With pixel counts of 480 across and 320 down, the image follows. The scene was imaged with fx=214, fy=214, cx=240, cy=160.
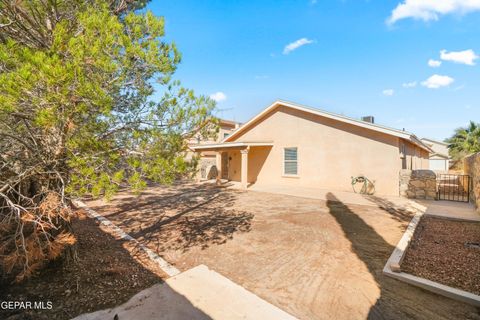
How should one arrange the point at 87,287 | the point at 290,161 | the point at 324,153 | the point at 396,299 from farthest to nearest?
1. the point at 290,161
2. the point at 324,153
3. the point at 87,287
4. the point at 396,299

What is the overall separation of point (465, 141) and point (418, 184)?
24.5m

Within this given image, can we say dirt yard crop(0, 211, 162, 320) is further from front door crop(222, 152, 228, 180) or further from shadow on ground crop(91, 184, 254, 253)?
front door crop(222, 152, 228, 180)

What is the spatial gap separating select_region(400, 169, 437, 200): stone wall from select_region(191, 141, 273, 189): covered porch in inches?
297

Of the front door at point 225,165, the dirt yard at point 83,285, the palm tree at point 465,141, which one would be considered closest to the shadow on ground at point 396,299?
the dirt yard at point 83,285

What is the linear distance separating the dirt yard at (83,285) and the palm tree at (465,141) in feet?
112

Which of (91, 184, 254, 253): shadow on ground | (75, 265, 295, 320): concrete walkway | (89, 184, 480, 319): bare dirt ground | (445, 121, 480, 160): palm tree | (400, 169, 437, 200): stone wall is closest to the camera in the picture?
(75, 265, 295, 320): concrete walkway

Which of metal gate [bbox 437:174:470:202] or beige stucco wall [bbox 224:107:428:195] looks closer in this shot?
metal gate [bbox 437:174:470:202]

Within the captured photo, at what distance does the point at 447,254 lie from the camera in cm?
447

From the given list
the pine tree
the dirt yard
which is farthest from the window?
the dirt yard

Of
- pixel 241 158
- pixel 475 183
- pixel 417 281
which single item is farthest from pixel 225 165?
pixel 417 281

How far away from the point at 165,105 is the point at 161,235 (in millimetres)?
3707

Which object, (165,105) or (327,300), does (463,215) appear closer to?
(327,300)

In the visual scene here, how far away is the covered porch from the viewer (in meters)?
13.8

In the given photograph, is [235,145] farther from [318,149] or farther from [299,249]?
[299,249]
